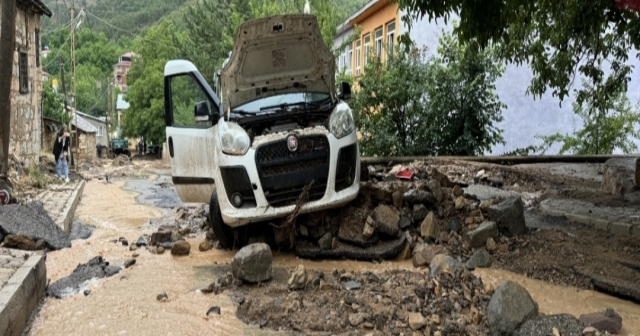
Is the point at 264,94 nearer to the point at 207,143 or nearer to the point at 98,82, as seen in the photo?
the point at 207,143

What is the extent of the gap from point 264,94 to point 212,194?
153 centimetres

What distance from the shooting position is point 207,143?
23.7 ft

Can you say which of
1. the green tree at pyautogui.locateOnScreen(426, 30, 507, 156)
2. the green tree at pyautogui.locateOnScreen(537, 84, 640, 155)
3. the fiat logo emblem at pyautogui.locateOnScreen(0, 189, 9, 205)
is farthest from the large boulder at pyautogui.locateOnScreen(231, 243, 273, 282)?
the green tree at pyautogui.locateOnScreen(537, 84, 640, 155)

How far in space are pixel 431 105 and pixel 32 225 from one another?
997cm

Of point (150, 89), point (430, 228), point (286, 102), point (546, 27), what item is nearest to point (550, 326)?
point (430, 228)

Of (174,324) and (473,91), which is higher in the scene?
(473,91)

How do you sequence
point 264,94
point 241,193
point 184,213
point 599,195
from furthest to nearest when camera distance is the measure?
1. point 184,213
2. point 599,195
3. point 264,94
4. point 241,193

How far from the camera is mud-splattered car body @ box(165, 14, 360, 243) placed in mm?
6570

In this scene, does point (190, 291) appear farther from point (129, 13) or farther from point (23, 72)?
point (129, 13)

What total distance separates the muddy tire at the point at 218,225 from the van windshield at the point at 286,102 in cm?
118

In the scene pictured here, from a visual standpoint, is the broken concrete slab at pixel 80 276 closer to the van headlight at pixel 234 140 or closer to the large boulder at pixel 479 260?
the van headlight at pixel 234 140

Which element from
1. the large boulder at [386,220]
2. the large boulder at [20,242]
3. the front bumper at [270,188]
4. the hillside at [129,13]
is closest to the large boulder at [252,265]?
the front bumper at [270,188]

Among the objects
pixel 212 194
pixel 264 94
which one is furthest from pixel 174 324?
pixel 264 94

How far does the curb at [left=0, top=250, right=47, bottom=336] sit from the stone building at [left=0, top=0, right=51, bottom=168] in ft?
45.0
